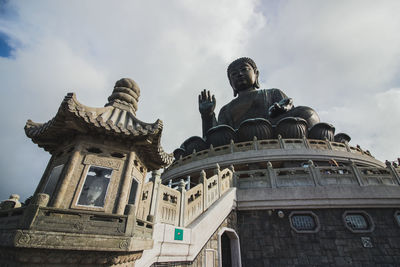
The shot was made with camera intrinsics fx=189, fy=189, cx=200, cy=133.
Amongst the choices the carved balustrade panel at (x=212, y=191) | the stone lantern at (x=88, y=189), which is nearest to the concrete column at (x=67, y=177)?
the stone lantern at (x=88, y=189)

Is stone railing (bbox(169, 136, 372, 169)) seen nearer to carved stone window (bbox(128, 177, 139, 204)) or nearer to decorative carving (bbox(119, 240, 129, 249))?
carved stone window (bbox(128, 177, 139, 204))

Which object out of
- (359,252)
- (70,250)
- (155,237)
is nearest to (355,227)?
(359,252)

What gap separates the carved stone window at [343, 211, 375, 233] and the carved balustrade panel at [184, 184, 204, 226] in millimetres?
5639

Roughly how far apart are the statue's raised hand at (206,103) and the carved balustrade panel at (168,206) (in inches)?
680

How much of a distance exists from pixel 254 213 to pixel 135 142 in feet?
19.2

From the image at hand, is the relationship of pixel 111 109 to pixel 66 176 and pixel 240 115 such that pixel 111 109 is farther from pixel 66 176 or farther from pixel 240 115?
pixel 240 115

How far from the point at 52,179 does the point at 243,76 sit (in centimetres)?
2447

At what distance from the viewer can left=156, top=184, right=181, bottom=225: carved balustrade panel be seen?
4543 millimetres

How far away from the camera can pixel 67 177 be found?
130 inches

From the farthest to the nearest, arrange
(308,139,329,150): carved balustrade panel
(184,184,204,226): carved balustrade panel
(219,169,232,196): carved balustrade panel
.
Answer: (308,139,329,150): carved balustrade panel
(219,169,232,196): carved balustrade panel
(184,184,204,226): carved balustrade panel

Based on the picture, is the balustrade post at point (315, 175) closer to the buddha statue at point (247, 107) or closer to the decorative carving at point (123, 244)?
the decorative carving at point (123, 244)

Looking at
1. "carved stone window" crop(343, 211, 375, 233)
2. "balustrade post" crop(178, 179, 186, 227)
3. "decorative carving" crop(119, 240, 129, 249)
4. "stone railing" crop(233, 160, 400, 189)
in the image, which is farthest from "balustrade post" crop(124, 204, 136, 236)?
"carved stone window" crop(343, 211, 375, 233)

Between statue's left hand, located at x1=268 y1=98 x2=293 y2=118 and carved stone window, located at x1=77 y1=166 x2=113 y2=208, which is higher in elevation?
statue's left hand, located at x1=268 y1=98 x2=293 y2=118

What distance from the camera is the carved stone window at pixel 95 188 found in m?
3.48
